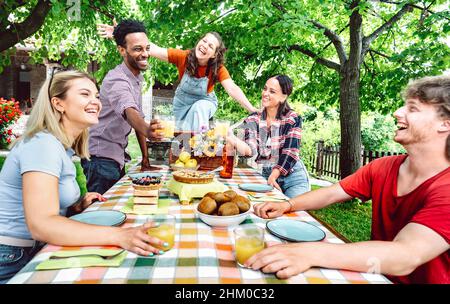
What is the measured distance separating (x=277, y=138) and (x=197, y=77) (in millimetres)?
1228

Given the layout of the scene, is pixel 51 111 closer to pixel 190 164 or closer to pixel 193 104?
pixel 190 164

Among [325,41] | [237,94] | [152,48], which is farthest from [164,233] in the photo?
[325,41]

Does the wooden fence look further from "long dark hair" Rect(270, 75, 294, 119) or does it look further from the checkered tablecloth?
the checkered tablecloth

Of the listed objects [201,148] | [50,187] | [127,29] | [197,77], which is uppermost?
[127,29]

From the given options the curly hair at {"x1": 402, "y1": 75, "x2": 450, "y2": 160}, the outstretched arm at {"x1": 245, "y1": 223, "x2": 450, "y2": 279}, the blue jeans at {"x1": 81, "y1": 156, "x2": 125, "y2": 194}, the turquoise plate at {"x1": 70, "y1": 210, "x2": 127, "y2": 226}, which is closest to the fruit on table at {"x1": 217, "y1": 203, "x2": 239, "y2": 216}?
the outstretched arm at {"x1": 245, "y1": 223, "x2": 450, "y2": 279}

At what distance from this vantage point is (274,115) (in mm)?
3688

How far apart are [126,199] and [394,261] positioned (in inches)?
62.9

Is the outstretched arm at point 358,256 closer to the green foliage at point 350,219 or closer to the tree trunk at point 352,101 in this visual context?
the green foliage at point 350,219

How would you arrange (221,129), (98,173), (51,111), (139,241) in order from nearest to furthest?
(139,241)
(51,111)
(221,129)
(98,173)

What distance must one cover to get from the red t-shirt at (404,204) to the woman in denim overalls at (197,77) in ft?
6.61

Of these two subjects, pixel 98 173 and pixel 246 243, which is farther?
pixel 98 173

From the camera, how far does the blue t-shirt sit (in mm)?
1529

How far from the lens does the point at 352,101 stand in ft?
22.0

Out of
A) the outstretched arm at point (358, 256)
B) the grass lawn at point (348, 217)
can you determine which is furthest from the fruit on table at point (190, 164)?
the grass lawn at point (348, 217)
